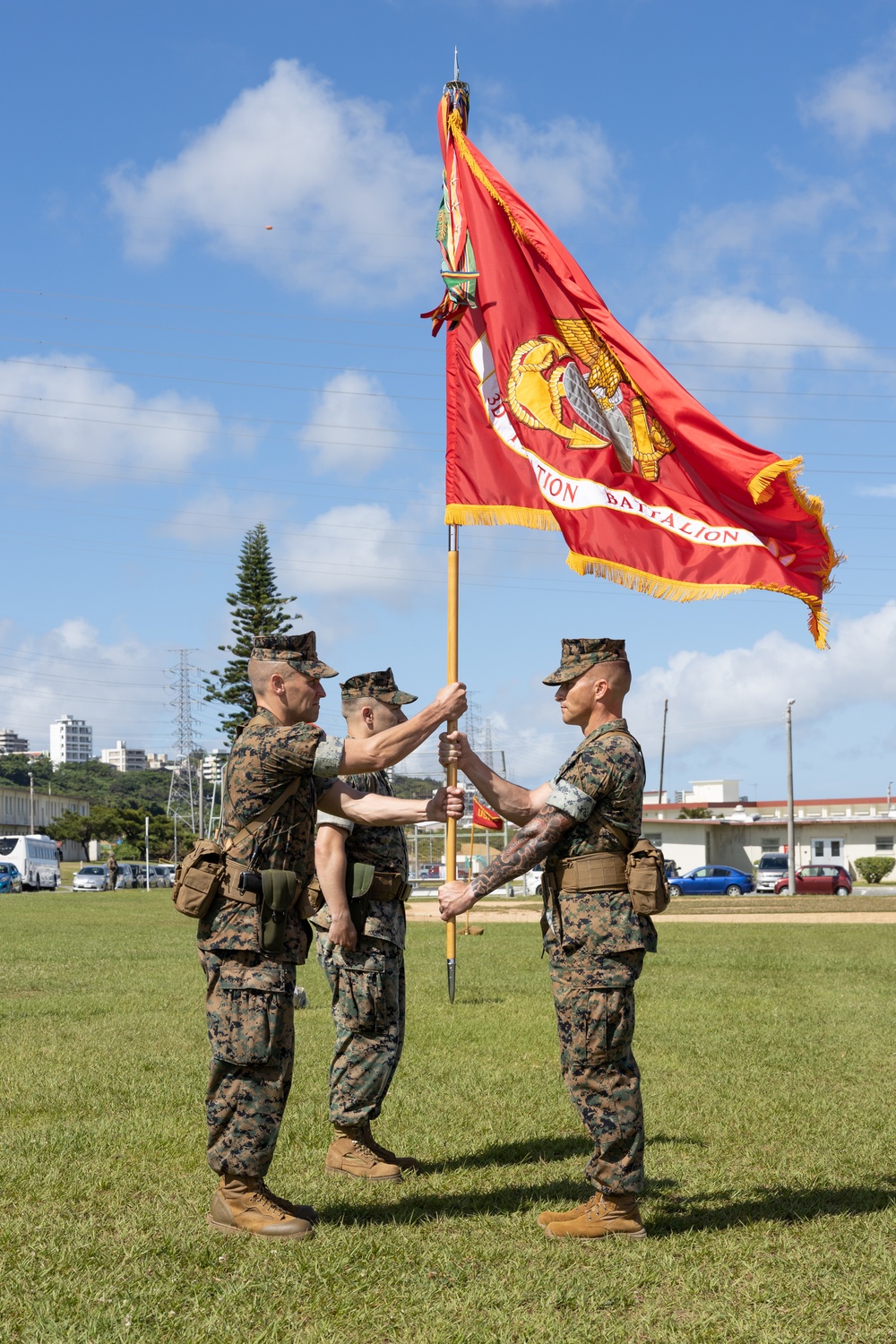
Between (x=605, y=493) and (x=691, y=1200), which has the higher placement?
(x=605, y=493)

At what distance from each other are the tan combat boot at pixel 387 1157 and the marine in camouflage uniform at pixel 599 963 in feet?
3.80

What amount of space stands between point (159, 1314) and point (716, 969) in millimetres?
14056

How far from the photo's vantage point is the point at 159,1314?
4.63 metres

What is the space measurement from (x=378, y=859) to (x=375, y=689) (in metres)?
0.97

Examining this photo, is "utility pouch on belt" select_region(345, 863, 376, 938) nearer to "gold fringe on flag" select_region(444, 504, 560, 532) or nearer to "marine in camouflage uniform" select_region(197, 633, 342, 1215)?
"marine in camouflage uniform" select_region(197, 633, 342, 1215)

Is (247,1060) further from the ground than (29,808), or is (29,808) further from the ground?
(29,808)

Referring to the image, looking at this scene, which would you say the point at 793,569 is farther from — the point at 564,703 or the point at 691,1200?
the point at 691,1200

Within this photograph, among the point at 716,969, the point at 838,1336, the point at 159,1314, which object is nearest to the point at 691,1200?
the point at 838,1336

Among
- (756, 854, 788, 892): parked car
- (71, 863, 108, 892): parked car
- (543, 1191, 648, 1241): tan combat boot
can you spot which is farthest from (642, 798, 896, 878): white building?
(543, 1191, 648, 1241): tan combat boot

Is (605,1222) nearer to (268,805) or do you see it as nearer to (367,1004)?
(367,1004)

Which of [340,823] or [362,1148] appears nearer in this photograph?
[362,1148]

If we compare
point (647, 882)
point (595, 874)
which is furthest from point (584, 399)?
point (647, 882)

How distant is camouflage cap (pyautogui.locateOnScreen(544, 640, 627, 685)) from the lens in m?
6.07

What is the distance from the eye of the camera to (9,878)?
57.9 m
